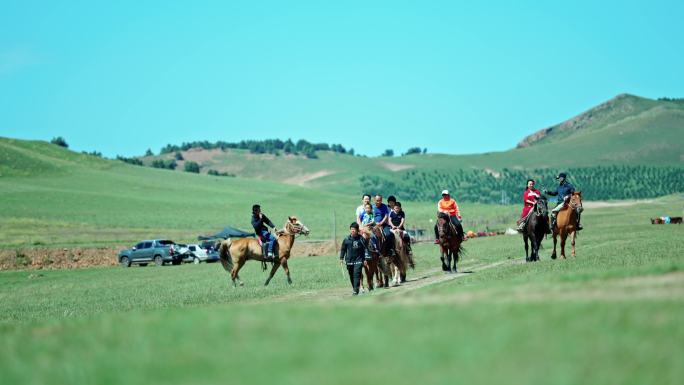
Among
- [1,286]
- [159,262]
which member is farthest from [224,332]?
[159,262]


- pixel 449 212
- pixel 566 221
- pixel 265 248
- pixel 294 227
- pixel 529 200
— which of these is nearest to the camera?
pixel 449 212

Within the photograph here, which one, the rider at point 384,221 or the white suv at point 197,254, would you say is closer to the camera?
the rider at point 384,221

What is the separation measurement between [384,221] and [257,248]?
626 centimetres

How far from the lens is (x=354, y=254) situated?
24.1 metres

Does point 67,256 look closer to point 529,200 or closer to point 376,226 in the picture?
point 529,200

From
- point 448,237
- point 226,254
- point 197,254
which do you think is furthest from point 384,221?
point 197,254

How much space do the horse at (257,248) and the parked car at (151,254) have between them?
1163 inches

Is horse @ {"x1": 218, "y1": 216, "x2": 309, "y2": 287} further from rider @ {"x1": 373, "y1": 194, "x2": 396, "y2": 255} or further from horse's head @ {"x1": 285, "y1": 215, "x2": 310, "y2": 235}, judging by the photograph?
rider @ {"x1": 373, "y1": 194, "x2": 396, "y2": 255}

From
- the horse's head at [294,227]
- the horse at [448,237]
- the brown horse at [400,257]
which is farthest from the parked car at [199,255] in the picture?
the brown horse at [400,257]

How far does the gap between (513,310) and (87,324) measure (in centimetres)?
585

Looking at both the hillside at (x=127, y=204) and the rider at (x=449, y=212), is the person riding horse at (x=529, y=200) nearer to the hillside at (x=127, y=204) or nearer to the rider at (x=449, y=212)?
the rider at (x=449, y=212)

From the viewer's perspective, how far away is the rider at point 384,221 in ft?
84.4

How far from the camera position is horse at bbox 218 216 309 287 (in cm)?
3045

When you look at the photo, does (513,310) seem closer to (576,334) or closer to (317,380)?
(576,334)
